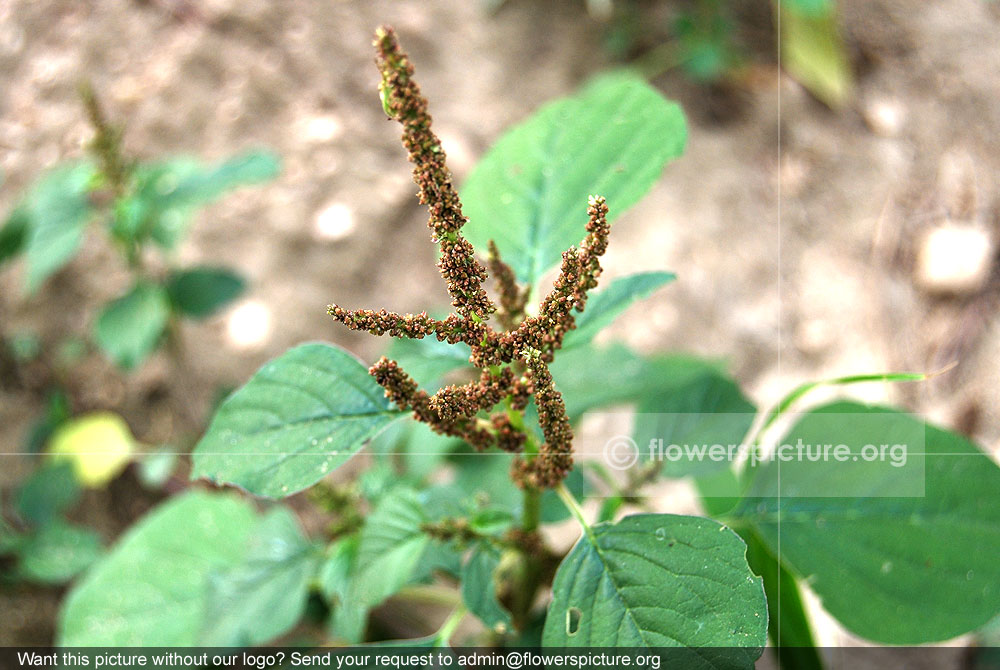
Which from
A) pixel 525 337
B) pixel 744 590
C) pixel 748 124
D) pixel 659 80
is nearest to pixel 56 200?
pixel 525 337

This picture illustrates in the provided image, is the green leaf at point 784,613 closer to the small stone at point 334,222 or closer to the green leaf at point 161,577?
the green leaf at point 161,577

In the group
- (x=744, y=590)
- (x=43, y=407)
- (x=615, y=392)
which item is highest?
(x=43, y=407)

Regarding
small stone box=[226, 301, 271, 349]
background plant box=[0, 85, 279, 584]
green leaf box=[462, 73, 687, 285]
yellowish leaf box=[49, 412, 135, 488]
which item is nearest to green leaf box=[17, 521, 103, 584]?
background plant box=[0, 85, 279, 584]

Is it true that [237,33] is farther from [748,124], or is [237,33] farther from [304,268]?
[748,124]

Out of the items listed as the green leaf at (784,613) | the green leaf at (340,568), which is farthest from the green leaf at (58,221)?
the green leaf at (784,613)

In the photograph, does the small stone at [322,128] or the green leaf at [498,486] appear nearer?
the green leaf at [498,486]

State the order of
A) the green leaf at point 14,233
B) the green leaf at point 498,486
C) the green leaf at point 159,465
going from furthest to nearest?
the green leaf at point 14,233, the green leaf at point 159,465, the green leaf at point 498,486

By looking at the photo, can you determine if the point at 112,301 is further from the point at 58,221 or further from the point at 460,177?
the point at 460,177

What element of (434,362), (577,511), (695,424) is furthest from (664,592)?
(695,424)
